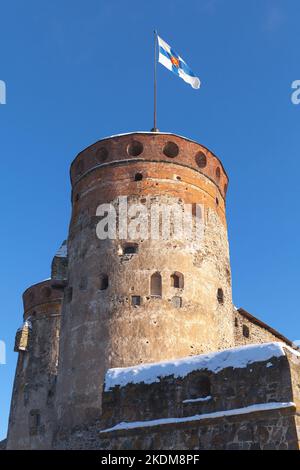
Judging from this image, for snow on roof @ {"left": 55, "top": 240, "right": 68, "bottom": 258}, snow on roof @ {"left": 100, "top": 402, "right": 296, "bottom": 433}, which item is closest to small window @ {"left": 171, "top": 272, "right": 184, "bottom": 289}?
snow on roof @ {"left": 55, "top": 240, "right": 68, "bottom": 258}

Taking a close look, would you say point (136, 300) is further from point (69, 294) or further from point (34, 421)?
point (34, 421)

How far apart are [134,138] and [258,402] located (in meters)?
9.22

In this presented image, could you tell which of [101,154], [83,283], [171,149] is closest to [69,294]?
[83,283]

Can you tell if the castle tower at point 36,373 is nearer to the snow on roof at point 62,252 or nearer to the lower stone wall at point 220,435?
the snow on roof at point 62,252

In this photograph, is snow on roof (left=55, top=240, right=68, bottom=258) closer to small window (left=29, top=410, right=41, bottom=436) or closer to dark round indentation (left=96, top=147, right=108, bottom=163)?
dark round indentation (left=96, top=147, right=108, bottom=163)

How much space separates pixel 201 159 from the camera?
1866 cm

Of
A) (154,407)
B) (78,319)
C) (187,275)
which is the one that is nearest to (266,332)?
(187,275)

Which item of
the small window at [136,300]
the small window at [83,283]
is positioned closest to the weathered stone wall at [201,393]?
the small window at [136,300]

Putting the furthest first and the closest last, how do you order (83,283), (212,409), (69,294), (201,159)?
(201,159), (69,294), (83,283), (212,409)

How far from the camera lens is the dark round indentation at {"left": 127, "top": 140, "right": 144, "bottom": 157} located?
59.1 feet

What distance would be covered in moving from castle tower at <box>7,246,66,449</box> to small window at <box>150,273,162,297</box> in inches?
313

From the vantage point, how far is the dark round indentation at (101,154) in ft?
60.5

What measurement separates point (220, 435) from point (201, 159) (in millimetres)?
9288

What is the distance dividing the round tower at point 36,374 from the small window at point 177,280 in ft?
24.1
